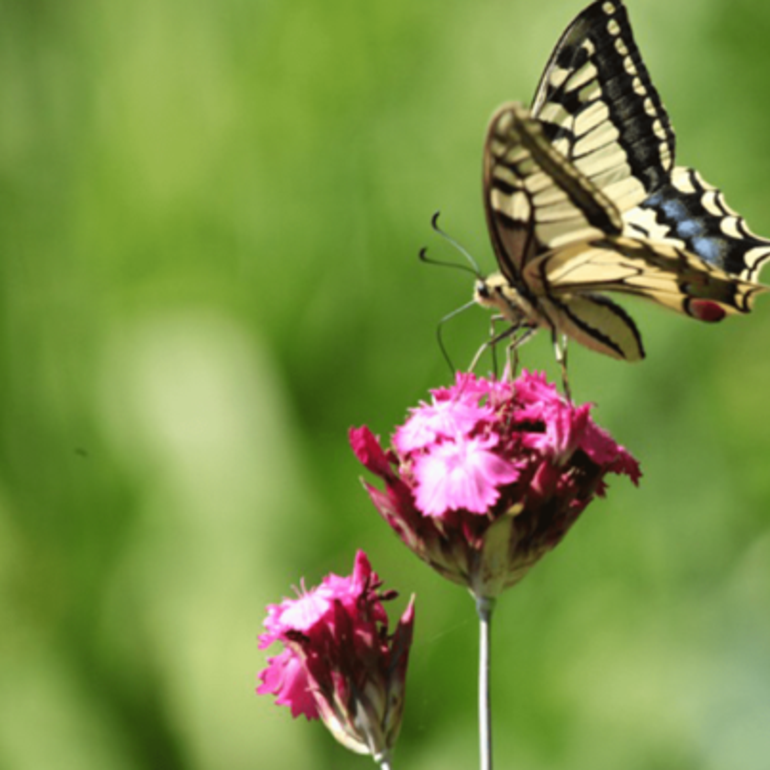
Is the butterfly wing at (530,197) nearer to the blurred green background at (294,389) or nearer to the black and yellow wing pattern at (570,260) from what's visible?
the black and yellow wing pattern at (570,260)

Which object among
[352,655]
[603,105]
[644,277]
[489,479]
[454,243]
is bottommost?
[352,655]

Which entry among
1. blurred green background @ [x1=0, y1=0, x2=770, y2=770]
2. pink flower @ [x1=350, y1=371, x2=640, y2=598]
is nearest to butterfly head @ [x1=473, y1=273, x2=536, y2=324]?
pink flower @ [x1=350, y1=371, x2=640, y2=598]

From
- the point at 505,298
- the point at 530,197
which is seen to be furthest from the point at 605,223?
the point at 505,298

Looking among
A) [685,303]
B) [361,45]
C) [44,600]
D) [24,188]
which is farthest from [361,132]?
[685,303]

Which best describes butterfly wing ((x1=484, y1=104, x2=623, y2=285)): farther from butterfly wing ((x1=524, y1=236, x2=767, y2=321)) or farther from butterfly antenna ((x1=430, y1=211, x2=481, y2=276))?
butterfly antenna ((x1=430, y1=211, x2=481, y2=276))

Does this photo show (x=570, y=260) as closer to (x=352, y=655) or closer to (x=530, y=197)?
(x=530, y=197)

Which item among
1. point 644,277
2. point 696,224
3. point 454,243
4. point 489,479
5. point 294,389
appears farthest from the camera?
point 294,389

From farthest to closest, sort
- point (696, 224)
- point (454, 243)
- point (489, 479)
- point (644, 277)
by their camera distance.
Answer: point (454, 243), point (696, 224), point (644, 277), point (489, 479)
